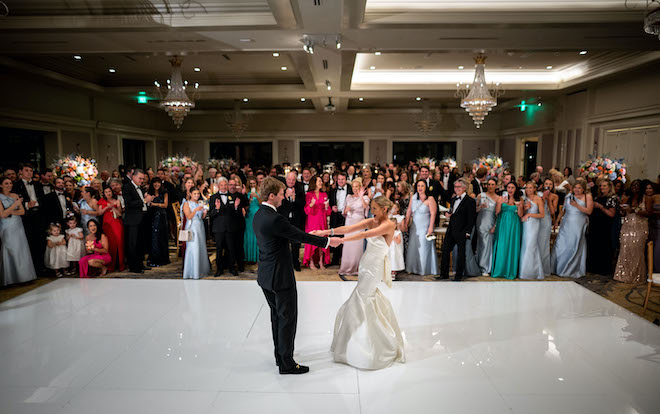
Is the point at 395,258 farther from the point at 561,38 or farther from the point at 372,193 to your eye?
the point at 561,38

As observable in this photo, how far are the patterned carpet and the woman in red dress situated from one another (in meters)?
0.29

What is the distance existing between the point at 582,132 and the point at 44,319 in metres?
13.2

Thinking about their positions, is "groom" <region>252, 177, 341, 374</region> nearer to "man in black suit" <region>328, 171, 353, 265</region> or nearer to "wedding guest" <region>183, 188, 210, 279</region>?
"wedding guest" <region>183, 188, 210, 279</region>

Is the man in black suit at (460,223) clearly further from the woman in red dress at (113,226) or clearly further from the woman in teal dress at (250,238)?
the woman in red dress at (113,226)

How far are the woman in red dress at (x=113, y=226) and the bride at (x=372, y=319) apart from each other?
4832 mm

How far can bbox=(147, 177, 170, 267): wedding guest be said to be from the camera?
7168 millimetres

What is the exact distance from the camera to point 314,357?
3738 mm

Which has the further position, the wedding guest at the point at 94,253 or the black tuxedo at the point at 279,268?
the wedding guest at the point at 94,253

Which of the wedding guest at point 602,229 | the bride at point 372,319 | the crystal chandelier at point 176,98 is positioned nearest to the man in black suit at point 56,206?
the crystal chandelier at point 176,98

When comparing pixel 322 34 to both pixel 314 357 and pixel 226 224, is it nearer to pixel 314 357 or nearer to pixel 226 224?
pixel 226 224

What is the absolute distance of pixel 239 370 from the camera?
3520mm

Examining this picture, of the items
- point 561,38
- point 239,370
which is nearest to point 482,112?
point 561,38

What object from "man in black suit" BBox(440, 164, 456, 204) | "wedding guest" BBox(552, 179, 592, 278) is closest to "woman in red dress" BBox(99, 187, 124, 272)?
"wedding guest" BBox(552, 179, 592, 278)

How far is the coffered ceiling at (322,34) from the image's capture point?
20.4 feet
